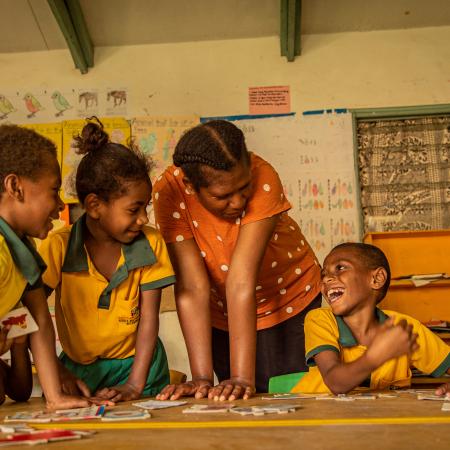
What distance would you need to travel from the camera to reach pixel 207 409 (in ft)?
3.98

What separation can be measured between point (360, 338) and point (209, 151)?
2.44ft

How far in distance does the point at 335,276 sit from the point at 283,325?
238 mm

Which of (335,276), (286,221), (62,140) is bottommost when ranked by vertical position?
(335,276)

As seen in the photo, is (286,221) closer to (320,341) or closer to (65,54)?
(320,341)

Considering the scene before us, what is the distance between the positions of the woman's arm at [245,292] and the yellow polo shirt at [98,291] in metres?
0.20

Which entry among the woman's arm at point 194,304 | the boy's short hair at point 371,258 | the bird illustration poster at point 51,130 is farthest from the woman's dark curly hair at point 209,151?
the bird illustration poster at point 51,130

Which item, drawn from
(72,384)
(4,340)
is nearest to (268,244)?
(72,384)

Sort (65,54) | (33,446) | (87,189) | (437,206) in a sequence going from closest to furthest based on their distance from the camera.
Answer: (33,446), (87,189), (437,206), (65,54)

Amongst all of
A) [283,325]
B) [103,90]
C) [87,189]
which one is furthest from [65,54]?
[283,325]

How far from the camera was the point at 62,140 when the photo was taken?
391 cm

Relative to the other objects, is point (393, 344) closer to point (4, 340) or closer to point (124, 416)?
point (124, 416)

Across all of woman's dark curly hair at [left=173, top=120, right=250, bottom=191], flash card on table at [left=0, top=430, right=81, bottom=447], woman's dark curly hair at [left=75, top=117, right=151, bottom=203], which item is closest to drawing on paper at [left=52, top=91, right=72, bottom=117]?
woman's dark curly hair at [left=75, top=117, right=151, bottom=203]

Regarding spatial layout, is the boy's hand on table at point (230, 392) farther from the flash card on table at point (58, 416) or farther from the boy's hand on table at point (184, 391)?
the flash card on table at point (58, 416)

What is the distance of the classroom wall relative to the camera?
3922 mm
